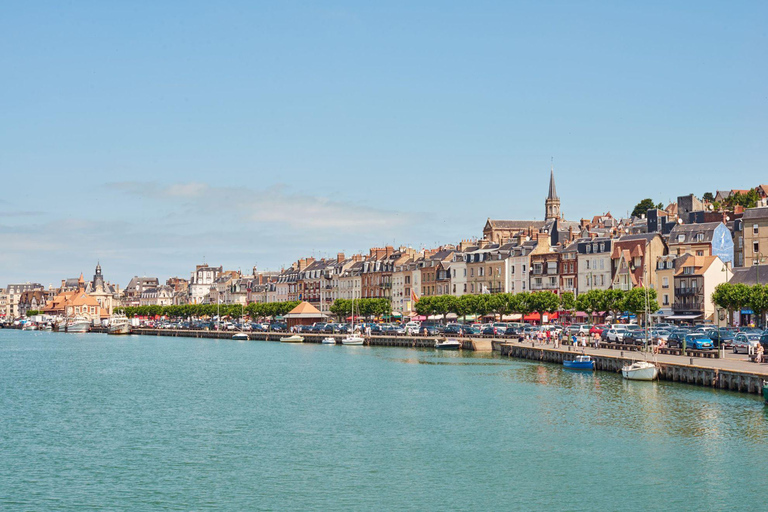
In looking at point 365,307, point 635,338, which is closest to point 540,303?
point 635,338

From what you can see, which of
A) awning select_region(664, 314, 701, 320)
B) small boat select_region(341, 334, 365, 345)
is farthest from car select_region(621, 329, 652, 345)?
small boat select_region(341, 334, 365, 345)

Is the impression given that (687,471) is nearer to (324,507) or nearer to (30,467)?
(324,507)

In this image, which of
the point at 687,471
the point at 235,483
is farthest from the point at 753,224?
the point at 235,483

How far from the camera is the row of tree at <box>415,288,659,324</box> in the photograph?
11025 cm

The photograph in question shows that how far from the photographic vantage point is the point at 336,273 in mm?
193750

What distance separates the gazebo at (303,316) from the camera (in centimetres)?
16325

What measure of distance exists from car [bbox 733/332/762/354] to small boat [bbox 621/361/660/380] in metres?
11.1

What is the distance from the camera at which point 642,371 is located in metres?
66.0

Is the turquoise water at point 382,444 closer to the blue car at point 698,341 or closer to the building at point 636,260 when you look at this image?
the blue car at point 698,341

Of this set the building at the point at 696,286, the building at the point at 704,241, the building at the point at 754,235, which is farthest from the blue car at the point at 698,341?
the building at the point at 754,235

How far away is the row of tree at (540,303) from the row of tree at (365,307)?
49.3ft

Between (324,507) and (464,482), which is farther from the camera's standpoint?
(464,482)

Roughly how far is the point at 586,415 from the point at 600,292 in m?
67.3

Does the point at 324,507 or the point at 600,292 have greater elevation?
the point at 600,292
